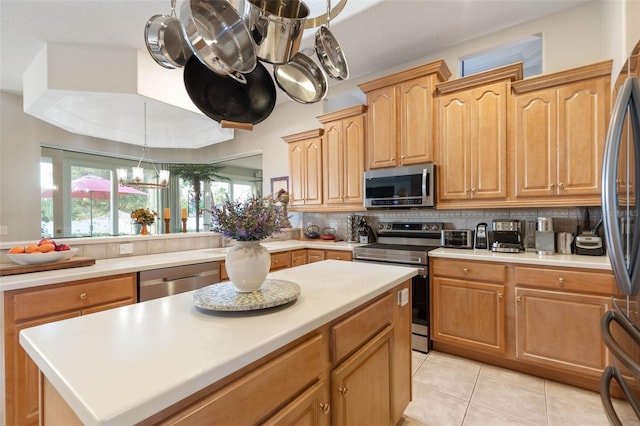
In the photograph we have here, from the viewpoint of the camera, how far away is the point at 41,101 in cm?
326

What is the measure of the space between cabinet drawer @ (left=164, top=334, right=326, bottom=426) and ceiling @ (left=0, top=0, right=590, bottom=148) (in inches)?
107

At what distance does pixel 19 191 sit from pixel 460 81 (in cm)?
566

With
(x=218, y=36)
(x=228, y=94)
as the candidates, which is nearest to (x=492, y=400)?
(x=228, y=94)

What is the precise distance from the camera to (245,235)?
3.66ft

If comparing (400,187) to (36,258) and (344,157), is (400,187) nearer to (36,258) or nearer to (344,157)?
(344,157)

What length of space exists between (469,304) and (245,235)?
2.12 meters

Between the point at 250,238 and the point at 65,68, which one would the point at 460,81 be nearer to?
the point at 250,238

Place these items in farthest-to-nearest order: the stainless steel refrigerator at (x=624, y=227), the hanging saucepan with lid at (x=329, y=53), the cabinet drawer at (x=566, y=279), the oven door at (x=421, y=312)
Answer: the oven door at (x=421, y=312), the cabinet drawer at (x=566, y=279), the hanging saucepan with lid at (x=329, y=53), the stainless steel refrigerator at (x=624, y=227)

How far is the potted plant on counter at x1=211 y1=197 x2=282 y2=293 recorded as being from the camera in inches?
43.4

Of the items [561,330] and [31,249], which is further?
[561,330]

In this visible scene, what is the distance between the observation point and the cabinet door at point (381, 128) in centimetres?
306

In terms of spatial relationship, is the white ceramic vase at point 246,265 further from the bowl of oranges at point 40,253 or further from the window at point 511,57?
the window at point 511,57

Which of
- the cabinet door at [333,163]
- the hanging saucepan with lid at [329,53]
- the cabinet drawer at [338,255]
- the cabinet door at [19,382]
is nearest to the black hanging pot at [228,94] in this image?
the hanging saucepan with lid at [329,53]

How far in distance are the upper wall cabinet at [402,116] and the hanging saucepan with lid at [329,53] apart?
1756 mm
